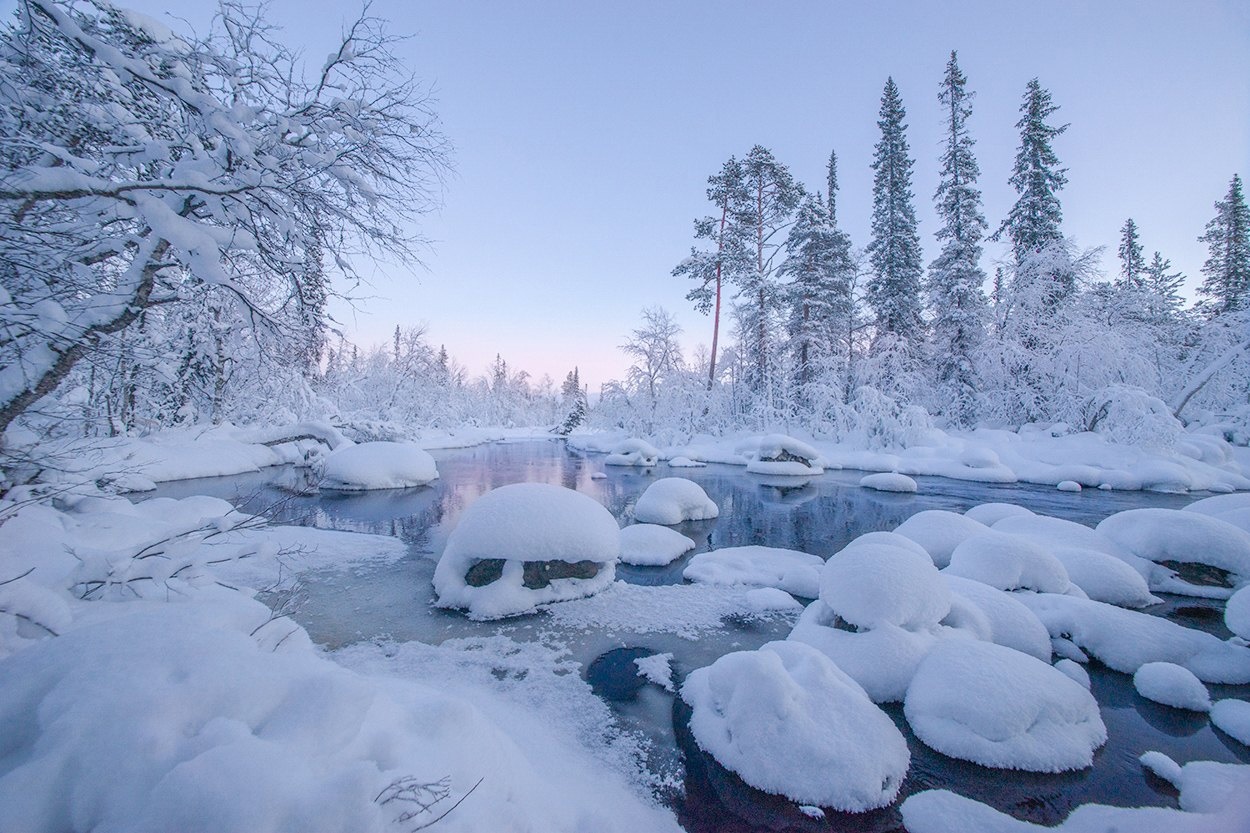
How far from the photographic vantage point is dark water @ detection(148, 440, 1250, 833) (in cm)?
327

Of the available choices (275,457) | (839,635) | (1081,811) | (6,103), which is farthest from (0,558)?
(275,457)

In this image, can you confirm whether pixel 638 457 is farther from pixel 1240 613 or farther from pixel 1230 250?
pixel 1230 250

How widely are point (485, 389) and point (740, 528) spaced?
64.8 meters

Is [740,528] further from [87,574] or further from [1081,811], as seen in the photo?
[87,574]

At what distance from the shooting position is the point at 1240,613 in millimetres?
5148

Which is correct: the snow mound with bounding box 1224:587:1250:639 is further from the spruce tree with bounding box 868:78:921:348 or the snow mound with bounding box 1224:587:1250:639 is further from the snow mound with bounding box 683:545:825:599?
the spruce tree with bounding box 868:78:921:348

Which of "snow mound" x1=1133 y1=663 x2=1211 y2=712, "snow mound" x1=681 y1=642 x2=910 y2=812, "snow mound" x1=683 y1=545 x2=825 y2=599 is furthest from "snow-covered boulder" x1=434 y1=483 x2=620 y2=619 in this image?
"snow mound" x1=1133 y1=663 x2=1211 y2=712

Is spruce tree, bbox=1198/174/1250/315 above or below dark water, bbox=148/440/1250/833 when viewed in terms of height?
above

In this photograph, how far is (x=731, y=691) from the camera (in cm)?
396

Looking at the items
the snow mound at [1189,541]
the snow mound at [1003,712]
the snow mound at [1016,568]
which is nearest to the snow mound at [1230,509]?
the snow mound at [1189,541]

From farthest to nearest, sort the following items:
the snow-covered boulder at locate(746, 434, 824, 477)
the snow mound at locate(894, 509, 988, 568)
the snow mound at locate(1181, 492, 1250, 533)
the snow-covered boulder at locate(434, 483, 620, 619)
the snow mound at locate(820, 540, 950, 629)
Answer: the snow-covered boulder at locate(746, 434, 824, 477) < the snow mound at locate(894, 509, 988, 568) < the snow mound at locate(1181, 492, 1250, 533) < the snow-covered boulder at locate(434, 483, 620, 619) < the snow mound at locate(820, 540, 950, 629)

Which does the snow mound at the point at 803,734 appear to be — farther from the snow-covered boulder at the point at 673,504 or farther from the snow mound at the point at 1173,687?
the snow-covered boulder at the point at 673,504

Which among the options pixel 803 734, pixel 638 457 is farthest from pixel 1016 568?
pixel 638 457

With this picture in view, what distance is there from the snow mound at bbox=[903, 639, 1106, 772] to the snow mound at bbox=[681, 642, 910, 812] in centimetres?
54
